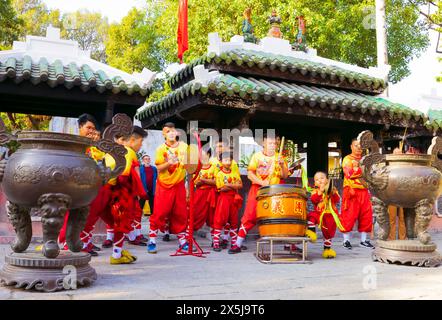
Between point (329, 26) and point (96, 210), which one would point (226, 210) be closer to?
point (96, 210)

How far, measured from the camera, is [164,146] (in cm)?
625

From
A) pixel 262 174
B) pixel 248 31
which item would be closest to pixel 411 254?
pixel 262 174

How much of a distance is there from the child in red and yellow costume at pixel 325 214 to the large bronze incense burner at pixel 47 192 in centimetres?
338

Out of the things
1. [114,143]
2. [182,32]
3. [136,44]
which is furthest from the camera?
[136,44]

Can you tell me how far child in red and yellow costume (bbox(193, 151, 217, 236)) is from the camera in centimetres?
703

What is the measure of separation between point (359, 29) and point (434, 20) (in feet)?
16.2

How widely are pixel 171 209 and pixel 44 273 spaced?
8.51 feet

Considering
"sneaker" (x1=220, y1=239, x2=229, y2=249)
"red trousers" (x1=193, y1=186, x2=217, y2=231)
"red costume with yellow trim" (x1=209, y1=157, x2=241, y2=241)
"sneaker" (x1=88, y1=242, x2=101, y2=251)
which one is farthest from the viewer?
"red trousers" (x1=193, y1=186, x2=217, y2=231)

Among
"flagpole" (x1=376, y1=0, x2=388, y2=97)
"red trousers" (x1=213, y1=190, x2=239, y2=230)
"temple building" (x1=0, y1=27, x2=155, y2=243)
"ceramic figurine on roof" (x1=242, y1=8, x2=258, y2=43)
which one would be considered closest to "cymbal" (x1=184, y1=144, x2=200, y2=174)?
"red trousers" (x1=213, y1=190, x2=239, y2=230)

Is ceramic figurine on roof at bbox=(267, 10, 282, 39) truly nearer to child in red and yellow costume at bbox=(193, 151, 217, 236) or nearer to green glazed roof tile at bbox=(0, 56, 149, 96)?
green glazed roof tile at bbox=(0, 56, 149, 96)

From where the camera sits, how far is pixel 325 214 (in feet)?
20.8

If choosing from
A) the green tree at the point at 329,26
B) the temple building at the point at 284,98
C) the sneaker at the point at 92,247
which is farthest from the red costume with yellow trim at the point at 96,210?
the green tree at the point at 329,26

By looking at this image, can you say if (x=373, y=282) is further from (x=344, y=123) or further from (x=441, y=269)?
(x=344, y=123)

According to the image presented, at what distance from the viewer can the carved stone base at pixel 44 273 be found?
3723mm
